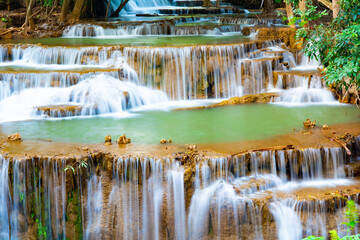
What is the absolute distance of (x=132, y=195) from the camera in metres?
7.93

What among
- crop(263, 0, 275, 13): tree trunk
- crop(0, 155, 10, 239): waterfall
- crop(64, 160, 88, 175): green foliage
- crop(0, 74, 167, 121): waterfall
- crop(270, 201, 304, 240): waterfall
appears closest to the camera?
crop(270, 201, 304, 240): waterfall

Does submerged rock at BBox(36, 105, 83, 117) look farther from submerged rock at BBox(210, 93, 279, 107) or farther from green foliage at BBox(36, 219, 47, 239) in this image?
green foliage at BBox(36, 219, 47, 239)

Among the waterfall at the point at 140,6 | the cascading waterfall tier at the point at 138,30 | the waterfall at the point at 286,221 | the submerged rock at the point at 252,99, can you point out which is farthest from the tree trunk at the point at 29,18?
the waterfall at the point at 286,221

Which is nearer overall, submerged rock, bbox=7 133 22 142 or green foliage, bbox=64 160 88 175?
green foliage, bbox=64 160 88 175

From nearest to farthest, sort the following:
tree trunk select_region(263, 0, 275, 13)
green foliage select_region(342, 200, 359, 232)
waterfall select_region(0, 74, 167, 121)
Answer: green foliage select_region(342, 200, 359, 232)
waterfall select_region(0, 74, 167, 121)
tree trunk select_region(263, 0, 275, 13)

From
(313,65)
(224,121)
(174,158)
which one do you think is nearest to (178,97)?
(224,121)

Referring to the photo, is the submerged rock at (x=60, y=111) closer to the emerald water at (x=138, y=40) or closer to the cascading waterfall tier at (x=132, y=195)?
the cascading waterfall tier at (x=132, y=195)

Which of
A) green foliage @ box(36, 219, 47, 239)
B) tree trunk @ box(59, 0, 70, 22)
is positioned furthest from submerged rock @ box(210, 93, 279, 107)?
tree trunk @ box(59, 0, 70, 22)

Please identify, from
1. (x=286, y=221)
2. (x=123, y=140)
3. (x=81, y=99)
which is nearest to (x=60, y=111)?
(x=81, y=99)

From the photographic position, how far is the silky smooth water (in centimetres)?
941

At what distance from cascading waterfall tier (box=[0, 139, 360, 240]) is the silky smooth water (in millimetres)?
1155

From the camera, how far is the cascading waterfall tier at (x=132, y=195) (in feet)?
25.5

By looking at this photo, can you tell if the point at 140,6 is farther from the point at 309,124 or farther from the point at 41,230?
the point at 41,230

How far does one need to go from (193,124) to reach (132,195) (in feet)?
9.07
